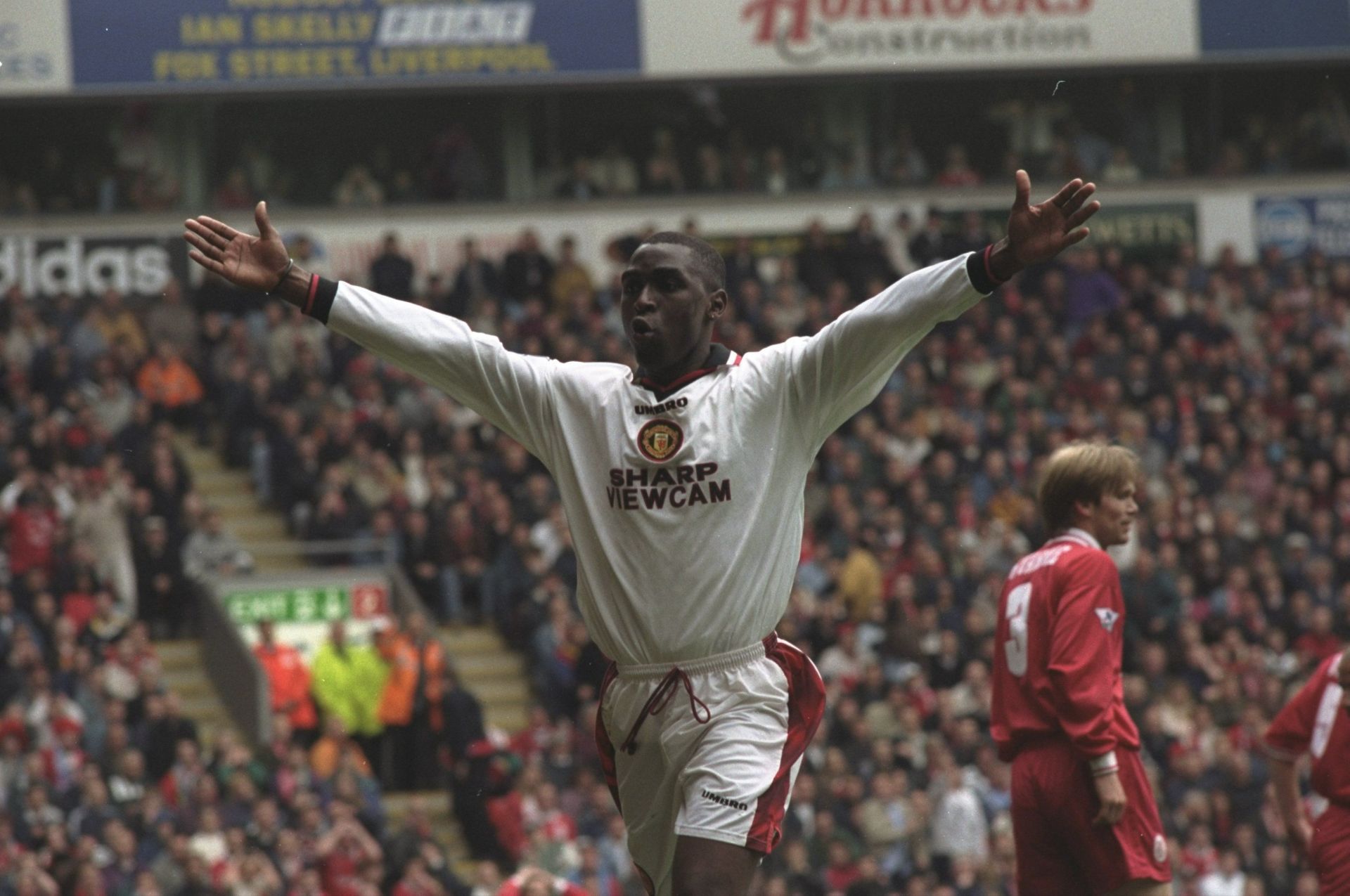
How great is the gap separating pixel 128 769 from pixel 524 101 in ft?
44.4

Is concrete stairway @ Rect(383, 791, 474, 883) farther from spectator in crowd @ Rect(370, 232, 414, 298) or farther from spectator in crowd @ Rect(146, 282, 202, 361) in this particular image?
spectator in crowd @ Rect(370, 232, 414, 298)

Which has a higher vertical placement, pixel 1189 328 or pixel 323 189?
pixel 323 189

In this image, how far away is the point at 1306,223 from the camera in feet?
90.2

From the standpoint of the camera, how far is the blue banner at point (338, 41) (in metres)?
25.2

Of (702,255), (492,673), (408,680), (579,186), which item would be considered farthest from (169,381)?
(702,255)

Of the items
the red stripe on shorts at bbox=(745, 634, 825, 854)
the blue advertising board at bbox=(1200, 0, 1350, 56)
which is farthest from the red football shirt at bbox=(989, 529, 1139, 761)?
the blue advertising board at bbox=(1200, 0, 1350, 56)

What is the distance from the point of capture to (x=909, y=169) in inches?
1080

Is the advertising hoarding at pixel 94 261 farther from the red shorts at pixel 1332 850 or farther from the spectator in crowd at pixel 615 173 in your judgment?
the red shorts at pixel 1332 850

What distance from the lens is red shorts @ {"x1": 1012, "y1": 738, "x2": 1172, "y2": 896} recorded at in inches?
282

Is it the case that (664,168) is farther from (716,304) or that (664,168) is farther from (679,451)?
(679,451)

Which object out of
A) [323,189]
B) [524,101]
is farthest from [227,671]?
[524,101]

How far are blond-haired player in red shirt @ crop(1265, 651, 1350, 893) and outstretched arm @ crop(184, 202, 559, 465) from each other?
313 cm

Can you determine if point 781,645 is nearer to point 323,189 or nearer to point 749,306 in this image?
point 749,306

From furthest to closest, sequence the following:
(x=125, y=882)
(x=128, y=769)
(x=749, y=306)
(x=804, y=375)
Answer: (x=749, y=306)
(x=128, y=769)
(x=125, y=882)
(x=804, y=375)
